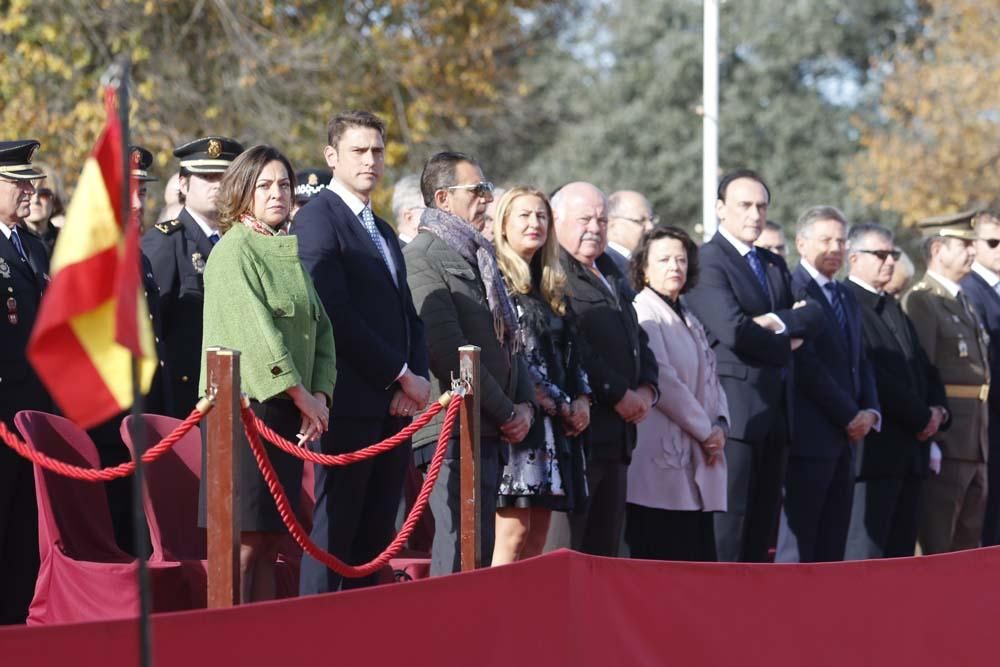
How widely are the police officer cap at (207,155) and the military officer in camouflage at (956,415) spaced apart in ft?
15.1

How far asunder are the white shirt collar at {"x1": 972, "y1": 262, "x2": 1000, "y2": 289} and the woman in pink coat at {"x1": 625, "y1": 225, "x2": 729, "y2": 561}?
3.80 m

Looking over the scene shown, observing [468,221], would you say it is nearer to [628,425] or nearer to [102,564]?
[628,425]

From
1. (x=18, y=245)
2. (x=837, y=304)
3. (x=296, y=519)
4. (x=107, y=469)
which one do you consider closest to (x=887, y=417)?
(x=837, y=304)

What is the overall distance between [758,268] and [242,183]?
11.1 feet

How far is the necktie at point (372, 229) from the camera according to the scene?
623cm

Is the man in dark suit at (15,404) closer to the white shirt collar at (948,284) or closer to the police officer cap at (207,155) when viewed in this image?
the police officer cap at (207,155)

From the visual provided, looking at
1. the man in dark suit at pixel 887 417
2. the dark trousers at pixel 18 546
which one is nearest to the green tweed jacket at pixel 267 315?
the dark trousers at pixel 18 546

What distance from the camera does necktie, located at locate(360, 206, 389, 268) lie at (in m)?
6.23

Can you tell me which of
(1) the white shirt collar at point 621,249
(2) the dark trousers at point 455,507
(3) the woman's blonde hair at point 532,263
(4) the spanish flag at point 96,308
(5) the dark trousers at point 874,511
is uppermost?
(1) the white shirt collar at point 621,249

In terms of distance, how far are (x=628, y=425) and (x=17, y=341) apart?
2.66 metres

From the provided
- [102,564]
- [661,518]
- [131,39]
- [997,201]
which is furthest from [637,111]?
[102,564]

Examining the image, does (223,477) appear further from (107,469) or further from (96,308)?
(96,308)

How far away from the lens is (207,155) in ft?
24.1

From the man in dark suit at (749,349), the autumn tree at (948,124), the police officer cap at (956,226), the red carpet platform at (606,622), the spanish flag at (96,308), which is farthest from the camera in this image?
the autumn tree at (948,124)
